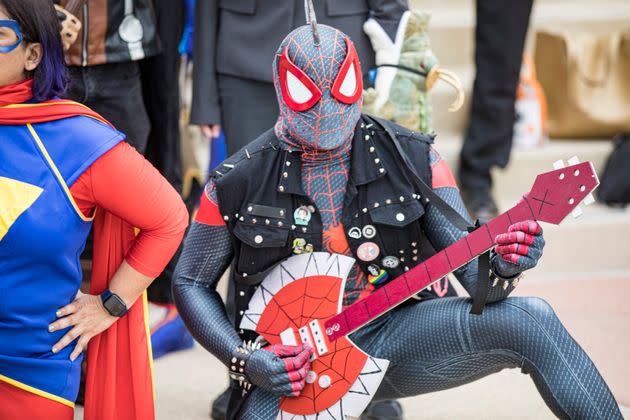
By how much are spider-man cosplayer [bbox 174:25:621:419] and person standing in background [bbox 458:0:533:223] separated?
90.2 inches

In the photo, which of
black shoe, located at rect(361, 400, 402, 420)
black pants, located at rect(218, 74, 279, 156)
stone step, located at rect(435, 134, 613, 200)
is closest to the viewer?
black shoe, located at rect(361, 400, 402, 420)

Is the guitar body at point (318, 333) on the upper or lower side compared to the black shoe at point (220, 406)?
upper

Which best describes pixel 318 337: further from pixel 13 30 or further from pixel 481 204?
pixel 481 204

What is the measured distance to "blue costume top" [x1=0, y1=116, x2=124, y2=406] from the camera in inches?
88.1

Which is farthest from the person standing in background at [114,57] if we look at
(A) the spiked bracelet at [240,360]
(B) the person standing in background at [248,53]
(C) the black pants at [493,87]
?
(C) the black pants at [493,87]

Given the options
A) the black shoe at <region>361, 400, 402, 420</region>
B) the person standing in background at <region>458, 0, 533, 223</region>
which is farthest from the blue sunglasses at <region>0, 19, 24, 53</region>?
the person standing in background at <region>458, 0, 533, 223</region>

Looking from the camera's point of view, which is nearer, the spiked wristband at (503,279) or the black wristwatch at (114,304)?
the spiked wristband at (503,279)

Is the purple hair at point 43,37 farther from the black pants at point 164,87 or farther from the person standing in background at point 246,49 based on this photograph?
the black pants at point 164,87

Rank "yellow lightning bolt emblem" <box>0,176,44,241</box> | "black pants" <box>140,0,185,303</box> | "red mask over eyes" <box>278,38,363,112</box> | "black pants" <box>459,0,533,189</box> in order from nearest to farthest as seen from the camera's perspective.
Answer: "yellow lightning bolt emblem" <box>0,176,44,241</box>
"red mask over eyes" <box>278,38,363,112</box>
"black pants" <box>140,0,185,303</box>
"black pants" <box>459,0,533,189</box>

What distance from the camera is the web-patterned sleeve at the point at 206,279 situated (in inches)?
100

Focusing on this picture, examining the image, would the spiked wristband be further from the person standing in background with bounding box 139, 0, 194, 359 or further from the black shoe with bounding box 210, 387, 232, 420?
the person standing in background with bounding box 139, 0, 194, 359

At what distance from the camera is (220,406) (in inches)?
→ 127

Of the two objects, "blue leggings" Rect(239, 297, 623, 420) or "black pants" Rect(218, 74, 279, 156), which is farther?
"black pants" Rect(218, 74, 279, 156)

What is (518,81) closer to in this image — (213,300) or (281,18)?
(281,18)
